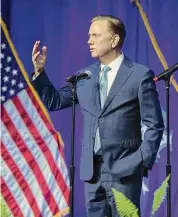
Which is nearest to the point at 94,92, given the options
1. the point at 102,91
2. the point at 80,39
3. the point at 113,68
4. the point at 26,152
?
the point at 102,91

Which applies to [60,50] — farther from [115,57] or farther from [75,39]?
[115,57]

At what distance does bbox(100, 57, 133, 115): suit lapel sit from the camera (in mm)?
2469

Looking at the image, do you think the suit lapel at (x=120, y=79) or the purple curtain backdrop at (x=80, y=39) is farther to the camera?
the purple curtain backdrop at (x=80, y=39)

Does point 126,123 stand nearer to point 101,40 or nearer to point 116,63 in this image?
point 116,63

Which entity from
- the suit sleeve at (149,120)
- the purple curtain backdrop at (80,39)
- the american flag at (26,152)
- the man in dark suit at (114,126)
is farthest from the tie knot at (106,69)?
the american flag at (26,152)

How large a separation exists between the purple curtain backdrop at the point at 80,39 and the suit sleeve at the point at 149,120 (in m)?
1.61

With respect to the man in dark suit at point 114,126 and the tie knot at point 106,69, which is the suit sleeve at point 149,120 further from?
the tie knot at point 106,69

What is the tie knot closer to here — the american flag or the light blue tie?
the light blue tie

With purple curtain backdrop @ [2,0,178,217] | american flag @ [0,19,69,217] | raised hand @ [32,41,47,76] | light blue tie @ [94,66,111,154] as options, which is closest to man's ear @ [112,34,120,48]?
light blue tie @ [94,66,111,154]

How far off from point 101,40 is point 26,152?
6.59 ft

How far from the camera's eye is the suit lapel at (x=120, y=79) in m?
2.47

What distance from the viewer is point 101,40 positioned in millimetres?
2539

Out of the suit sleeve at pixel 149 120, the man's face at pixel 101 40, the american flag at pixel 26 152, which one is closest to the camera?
the suit sleeve at pixel 149 120

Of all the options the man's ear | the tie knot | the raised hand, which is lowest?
the tie knot
